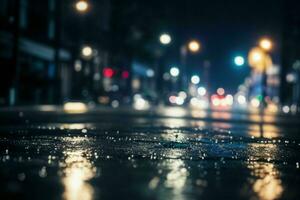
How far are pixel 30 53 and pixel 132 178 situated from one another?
55758mm

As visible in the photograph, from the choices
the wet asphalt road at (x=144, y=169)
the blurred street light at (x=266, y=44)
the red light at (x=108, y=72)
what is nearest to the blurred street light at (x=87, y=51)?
the red light at (x=108, y=72)

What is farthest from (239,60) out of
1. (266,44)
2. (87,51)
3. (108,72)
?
(108,72)

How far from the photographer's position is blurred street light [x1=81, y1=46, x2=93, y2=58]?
79219mm

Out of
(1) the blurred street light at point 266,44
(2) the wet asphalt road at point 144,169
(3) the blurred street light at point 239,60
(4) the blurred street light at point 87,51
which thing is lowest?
(2) the wet asphalt road at point 144,169

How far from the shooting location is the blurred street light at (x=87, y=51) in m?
79.2

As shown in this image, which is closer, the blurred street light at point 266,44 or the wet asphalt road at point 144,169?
the wet asphalt road at point 144,169

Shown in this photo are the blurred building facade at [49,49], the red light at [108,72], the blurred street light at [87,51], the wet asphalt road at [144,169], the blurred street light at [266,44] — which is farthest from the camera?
the red light at [108,72]

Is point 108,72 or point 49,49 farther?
point 108,72

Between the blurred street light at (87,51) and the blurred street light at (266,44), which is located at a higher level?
the blurred street light at (87,51)

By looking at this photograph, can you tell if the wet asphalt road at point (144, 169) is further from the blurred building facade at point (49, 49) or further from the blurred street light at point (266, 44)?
the blurred street light at point (266, 44)

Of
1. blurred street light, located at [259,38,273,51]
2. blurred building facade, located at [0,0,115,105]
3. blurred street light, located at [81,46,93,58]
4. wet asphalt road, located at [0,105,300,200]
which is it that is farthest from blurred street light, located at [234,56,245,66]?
wet asphalt road, located at [0,105,300,200]

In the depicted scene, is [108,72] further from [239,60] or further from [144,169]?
[144,169]

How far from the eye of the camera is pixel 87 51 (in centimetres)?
7919

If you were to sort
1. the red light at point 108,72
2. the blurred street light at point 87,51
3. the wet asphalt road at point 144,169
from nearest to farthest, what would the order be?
the wet asphalt road at point 144,169
the blurred street light at point 87,51
the red light at point 108,72
